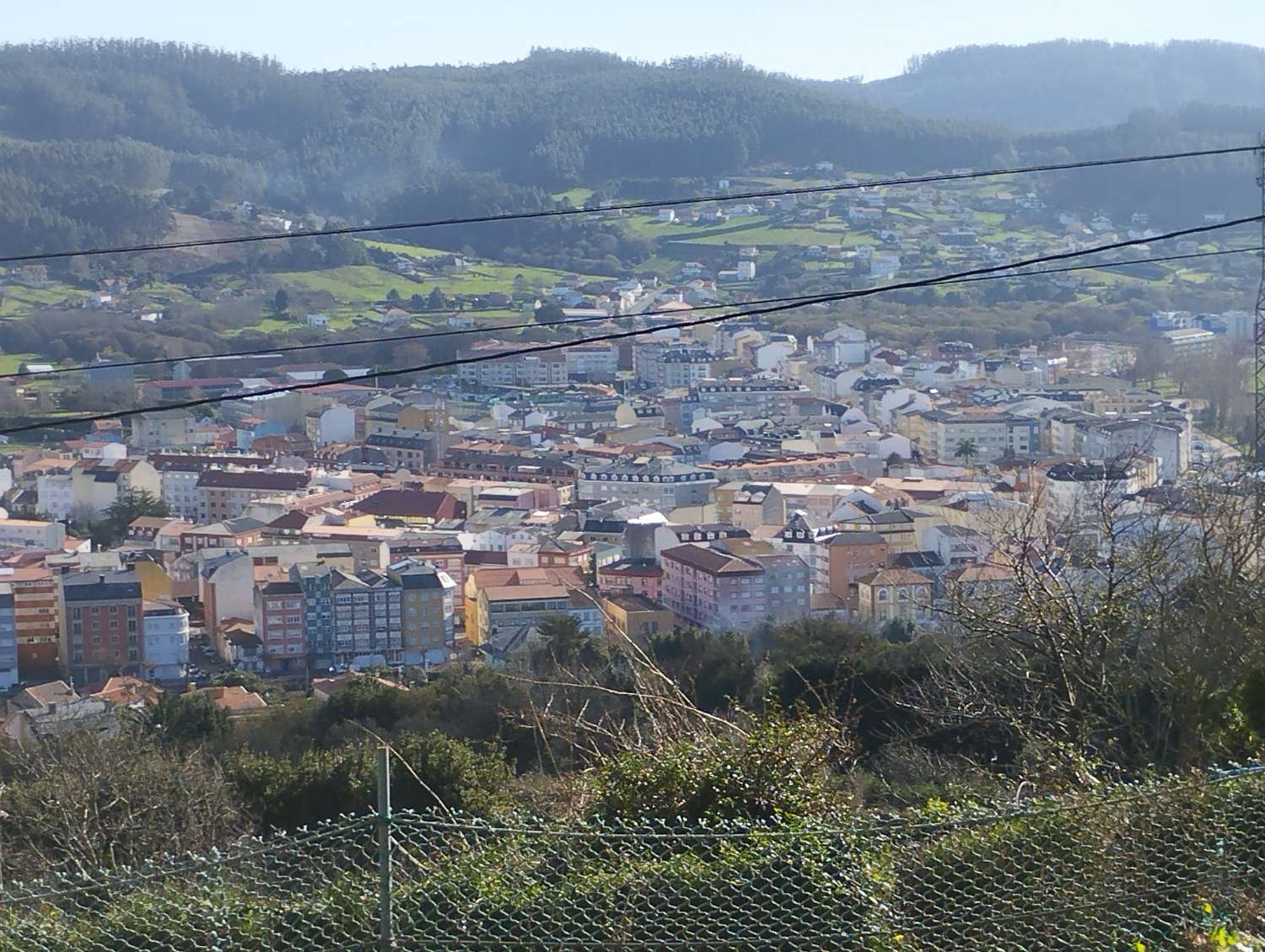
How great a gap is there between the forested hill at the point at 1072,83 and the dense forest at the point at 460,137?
0.56 m

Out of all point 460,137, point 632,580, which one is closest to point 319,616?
point 632,580

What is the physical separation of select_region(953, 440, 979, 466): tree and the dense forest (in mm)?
16743

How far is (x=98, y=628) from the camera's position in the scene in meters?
13.9

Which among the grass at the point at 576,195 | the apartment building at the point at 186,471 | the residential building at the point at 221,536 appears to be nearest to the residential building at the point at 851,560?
the residential building at the point at 221,536

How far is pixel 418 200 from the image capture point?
42.8 metres

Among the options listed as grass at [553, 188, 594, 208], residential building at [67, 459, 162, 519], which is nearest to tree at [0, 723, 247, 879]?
residential building at [67, 459, 162, 519]

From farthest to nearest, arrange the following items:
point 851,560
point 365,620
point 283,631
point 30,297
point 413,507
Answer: point 30,297 < point 413,507 < point 851,560 < point 365,620 < point 283,631

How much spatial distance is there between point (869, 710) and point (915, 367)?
24663 millimetres

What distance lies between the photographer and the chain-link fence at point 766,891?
6.19ft

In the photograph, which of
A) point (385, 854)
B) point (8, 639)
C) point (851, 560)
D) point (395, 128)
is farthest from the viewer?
point (395, 128)

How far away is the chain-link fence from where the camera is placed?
1.89 metres

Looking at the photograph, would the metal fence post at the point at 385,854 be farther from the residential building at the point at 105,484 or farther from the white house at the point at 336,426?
the white house at the point at 336,426

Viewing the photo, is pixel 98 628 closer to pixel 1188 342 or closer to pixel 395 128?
pixel 1188 342

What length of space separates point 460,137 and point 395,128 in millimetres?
2078
